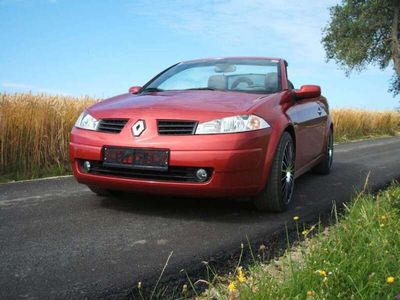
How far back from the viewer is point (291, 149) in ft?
15.2

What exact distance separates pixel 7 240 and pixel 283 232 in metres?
2.08

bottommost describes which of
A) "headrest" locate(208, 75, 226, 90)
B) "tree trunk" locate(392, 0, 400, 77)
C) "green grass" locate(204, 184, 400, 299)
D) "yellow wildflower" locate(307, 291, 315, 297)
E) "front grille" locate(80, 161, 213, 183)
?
"green grass" locate(204, 184, 400, 299)

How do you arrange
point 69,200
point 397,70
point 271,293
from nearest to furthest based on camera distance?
point 271,293, point 69,200, point 397,70

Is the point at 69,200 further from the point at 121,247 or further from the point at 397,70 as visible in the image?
the point at 397,70

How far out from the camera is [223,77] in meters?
5.20

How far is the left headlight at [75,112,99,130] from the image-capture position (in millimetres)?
4221

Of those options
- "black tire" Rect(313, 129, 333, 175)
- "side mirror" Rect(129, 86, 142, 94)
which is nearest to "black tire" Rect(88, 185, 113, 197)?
"side mirror" Rect(129, 86, 142, 94)

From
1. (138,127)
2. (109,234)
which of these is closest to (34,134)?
(138,127)

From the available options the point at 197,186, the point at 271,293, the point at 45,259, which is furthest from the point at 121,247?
the point at 271,293

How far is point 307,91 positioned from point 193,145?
5.89 feet

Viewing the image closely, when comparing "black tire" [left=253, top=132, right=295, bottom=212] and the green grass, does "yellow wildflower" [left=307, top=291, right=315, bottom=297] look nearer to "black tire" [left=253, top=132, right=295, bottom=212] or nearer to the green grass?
the green grass

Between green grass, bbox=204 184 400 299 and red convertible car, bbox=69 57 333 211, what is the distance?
2.61 ft

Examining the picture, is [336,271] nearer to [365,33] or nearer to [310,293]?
[310,293]

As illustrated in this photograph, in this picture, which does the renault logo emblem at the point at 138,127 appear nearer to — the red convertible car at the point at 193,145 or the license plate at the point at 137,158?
the red convertible car at the point at 193,145
